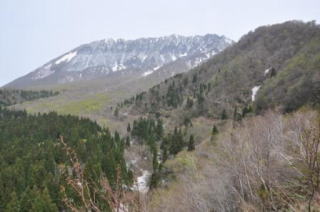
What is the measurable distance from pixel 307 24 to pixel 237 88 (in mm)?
33616

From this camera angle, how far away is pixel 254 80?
75.4 m

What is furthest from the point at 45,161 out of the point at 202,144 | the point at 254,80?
the point at 254,80

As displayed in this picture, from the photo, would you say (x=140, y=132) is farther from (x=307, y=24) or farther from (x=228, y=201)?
(x=307, y=24)

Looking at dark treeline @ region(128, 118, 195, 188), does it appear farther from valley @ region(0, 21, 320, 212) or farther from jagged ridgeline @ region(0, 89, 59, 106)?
jagged ridgeline @ region(0, 89, 59, 106)

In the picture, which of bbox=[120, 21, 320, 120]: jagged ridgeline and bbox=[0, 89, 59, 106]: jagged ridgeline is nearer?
bbox=[120, 21, 320, 120]: jagged ridgeline

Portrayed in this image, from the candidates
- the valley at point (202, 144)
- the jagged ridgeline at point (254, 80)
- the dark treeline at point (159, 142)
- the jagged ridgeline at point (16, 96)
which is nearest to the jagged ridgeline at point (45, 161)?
the valley at point (202, 144)

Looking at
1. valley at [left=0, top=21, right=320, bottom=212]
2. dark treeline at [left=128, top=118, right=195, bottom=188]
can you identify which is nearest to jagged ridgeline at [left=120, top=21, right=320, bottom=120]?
valley at [left=0, top=21, right=320, bottom=212]

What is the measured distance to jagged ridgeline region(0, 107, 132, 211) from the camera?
28.6 metres

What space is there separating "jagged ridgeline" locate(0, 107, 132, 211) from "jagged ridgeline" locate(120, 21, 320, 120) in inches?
980

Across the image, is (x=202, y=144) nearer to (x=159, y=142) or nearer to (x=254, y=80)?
(x=159, y=142)

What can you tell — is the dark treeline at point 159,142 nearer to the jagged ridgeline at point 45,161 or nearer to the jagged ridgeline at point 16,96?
the jagged ridgeline at point 45,161

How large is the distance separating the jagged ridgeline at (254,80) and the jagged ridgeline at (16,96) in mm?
84262

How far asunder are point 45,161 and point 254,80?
54.1 meters

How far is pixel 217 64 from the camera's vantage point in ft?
330
